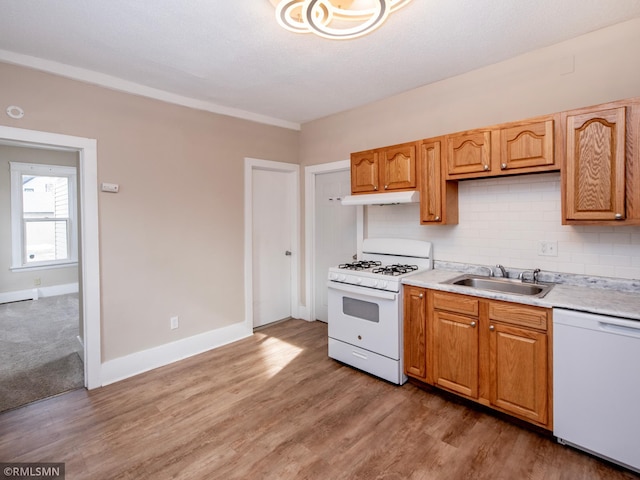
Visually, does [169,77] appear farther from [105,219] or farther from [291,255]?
[291,255]

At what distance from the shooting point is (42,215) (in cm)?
599

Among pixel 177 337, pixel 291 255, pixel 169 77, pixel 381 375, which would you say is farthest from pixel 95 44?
pixel 381 375

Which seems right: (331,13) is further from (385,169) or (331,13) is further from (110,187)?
(110,187)

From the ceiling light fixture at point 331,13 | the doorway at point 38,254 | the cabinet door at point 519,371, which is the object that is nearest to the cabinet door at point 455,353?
the cabinet door at point 519,371

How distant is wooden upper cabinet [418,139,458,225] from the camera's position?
111 inches

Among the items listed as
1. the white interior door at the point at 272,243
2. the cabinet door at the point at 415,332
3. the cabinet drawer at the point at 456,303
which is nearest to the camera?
the cabinet drawer at the point at 456,303

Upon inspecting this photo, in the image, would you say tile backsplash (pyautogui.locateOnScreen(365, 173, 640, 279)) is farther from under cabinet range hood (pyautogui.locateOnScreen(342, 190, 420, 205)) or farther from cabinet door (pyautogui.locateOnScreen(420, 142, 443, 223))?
under cabinet range hood (pyautogui.locateOnScreen(342, 190, 420, 205))

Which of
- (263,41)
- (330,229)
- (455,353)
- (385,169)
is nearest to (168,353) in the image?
(330,229)

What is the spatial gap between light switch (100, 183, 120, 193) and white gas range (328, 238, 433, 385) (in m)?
2.09

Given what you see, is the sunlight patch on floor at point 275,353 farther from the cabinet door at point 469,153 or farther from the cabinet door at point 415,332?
the cabinet door at point 469,153

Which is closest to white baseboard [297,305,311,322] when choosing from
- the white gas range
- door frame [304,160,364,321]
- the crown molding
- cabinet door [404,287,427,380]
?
door frame [304,160,364,321]

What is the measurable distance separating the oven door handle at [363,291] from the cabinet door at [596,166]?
136 centimetres

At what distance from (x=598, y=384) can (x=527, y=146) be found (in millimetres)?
1554

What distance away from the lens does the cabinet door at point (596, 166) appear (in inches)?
79.0
